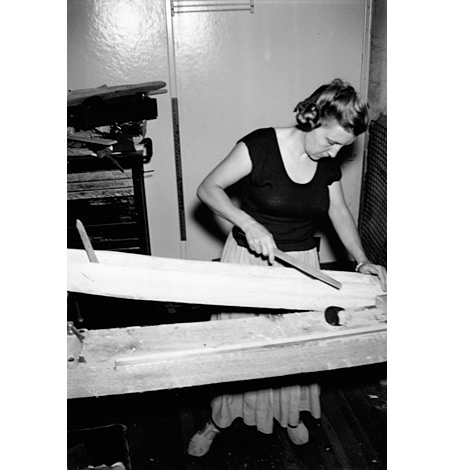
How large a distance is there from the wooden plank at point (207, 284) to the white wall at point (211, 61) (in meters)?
2.46

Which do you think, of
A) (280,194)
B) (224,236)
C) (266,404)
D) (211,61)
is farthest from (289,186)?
(224,236)

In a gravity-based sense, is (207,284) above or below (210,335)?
above

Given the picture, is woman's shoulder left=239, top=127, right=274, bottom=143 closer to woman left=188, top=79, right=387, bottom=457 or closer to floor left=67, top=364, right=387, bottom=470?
woman left=188, top=79, right=387, bottom=457

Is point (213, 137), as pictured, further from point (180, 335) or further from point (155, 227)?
point (180, 335)

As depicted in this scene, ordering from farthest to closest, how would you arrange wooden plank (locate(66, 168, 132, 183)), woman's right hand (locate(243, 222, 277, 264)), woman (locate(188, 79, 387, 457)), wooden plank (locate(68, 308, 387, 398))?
→ wooden plank (locate(66, 168, 132, 183)) < woman (locate(188, 79, 387, 457)) < woman's right hand (locate(243, 222, 277, 264)) < wooden plank (locate(68, 308, 387, 398))

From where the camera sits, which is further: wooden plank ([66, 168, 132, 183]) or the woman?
wooden plank ([66, 168, 132, 183])

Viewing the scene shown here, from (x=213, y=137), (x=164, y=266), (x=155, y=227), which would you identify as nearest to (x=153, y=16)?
(x=213, y=137)

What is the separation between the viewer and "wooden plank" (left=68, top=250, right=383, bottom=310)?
1.00 meters

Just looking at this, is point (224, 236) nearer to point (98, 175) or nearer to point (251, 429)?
point (98, 175)

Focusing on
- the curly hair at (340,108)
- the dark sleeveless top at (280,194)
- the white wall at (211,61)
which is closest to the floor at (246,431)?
the dark sleeveless top at (280,194)

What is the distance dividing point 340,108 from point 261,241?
53cm

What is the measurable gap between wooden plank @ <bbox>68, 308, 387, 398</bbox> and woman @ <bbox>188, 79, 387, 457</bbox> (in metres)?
0.62

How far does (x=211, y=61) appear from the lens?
3.38 meters

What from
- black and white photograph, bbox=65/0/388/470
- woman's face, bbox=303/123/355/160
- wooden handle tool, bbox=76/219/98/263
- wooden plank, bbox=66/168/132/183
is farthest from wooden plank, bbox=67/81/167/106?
wooden handle tool, bbox=76/219/98/263
